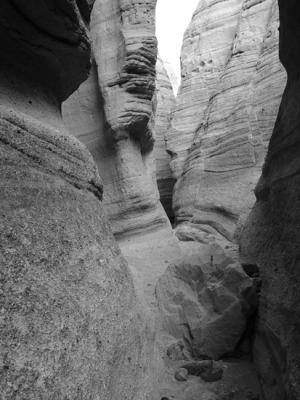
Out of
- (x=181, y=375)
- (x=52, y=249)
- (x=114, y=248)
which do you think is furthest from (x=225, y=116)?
(x=52, y=249)

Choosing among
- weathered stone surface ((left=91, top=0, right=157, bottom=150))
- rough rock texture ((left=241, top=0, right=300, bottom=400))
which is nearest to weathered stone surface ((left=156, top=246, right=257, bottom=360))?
rough rock texture ((left=241, top=0, right=300, bottom=400))

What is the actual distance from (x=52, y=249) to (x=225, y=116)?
5799 mm

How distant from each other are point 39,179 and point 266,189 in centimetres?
193

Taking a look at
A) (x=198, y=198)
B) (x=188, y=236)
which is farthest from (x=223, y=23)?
(x=188, y=236)

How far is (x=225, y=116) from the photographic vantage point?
666 centimetres

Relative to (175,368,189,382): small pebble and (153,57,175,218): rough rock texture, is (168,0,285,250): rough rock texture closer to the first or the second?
(153,57,175,218): rough rock texture

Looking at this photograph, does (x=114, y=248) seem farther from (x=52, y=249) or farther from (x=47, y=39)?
(x=47, y=39)

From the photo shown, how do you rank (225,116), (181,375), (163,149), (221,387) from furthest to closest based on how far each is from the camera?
(163,149) → (225,116) → (181,375) → (221,387)

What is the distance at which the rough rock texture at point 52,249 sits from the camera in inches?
47.1

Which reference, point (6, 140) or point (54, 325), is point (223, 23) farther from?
point (54, 325)

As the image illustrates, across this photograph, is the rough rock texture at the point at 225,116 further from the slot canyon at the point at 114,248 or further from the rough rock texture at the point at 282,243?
the rough rock texture at the point at 282,243

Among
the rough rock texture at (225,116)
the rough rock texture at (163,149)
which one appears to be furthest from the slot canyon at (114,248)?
the rough rock texture at (163,149)

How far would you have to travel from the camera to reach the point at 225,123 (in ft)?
21.5

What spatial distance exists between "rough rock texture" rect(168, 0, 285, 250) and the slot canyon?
129cm
